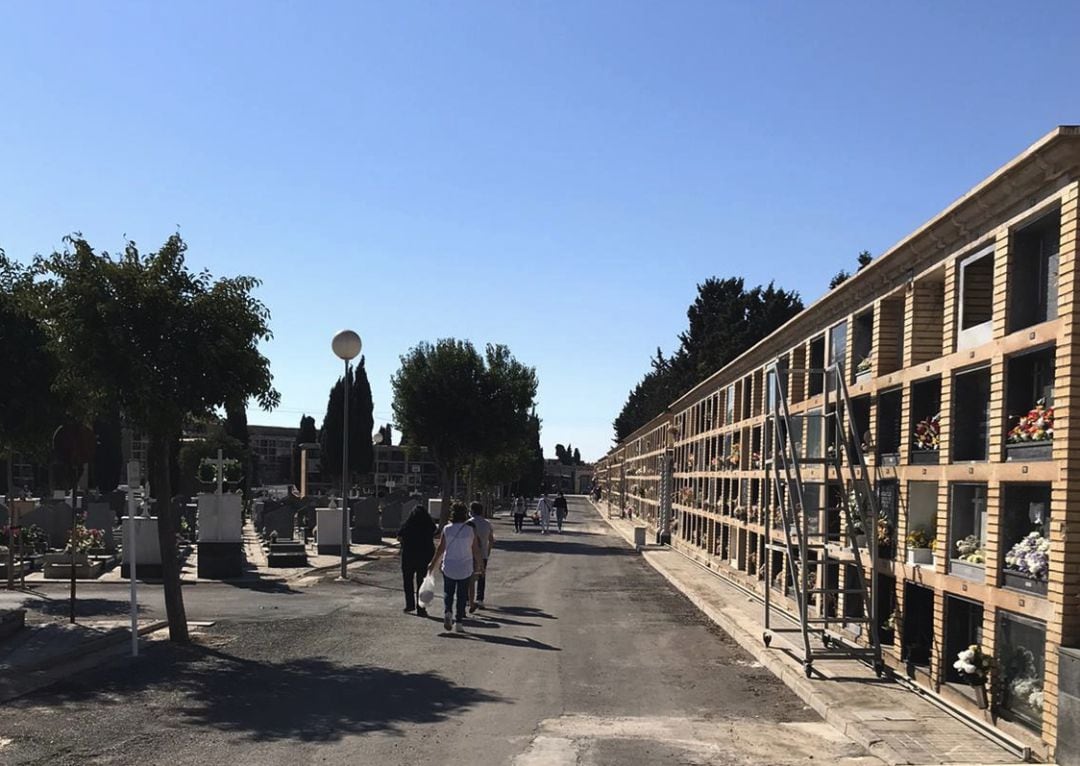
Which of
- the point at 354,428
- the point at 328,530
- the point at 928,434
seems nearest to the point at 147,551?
the point at 328,530

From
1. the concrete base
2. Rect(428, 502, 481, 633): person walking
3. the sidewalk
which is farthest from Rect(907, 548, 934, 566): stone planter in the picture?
the concrete base

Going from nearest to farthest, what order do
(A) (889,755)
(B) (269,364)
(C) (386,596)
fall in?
(A) (889,755) → (B) (269,364) → (C) (386,596)

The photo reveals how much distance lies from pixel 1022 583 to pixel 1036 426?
116 centimetres

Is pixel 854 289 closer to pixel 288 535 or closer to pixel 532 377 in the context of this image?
pixel 288 535

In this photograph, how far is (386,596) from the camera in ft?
55.9

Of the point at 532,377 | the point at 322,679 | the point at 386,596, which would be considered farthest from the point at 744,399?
the point at 532,377

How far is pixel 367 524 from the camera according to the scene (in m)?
31.2

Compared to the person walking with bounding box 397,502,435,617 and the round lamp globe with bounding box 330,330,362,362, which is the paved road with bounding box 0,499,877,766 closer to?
the person walking with bounding box 397,502,435,617

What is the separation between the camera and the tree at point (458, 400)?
42500mm

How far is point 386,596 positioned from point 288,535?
10.8 m

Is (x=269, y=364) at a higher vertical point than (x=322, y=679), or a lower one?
higher

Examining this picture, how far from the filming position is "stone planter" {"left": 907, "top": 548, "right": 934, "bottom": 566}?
9305mm

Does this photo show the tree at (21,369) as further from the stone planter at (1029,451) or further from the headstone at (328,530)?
the headstone at (328,530)

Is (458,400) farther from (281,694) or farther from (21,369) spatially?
(281,694)
